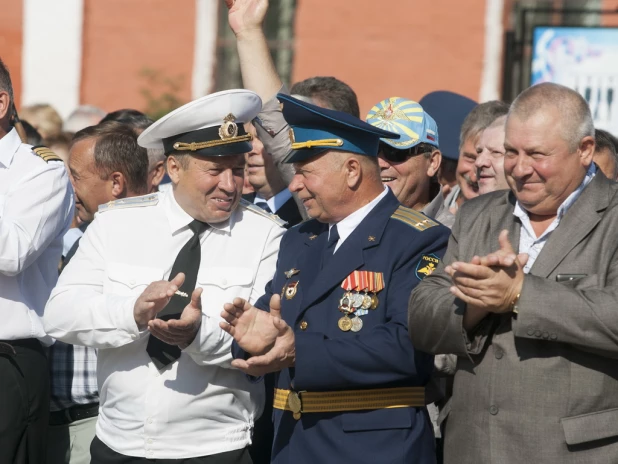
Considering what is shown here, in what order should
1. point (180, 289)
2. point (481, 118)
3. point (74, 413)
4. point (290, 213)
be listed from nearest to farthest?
1. point (180, 289)
2. point (74, 413)
3. point (290, 213)
4. point (481, 118)

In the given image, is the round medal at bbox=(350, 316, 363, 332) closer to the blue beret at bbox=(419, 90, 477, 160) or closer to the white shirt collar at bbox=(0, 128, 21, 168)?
the white shirt collar at bbox=(0, 128, 21, 168)

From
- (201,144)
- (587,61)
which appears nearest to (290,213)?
(201,144)

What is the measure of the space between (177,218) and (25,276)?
28.9 inches

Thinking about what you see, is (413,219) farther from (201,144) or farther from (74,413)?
(74,413)

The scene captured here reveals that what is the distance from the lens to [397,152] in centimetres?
457

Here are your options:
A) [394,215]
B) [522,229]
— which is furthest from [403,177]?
[522,229]

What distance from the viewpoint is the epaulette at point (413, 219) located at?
3.80 m

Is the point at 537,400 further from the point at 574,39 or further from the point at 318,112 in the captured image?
the point at 574,39

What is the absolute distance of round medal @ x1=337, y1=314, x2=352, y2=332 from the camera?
12.0 feet

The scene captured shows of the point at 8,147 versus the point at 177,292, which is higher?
the point at 8,147

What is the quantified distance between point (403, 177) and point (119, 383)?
1476 mm

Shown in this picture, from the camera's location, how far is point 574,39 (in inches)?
349

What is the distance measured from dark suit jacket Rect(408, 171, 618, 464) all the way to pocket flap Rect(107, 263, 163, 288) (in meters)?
1.12

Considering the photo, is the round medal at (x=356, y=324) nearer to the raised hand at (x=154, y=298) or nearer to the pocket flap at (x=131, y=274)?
the raised hand at (x=154, y=298)
